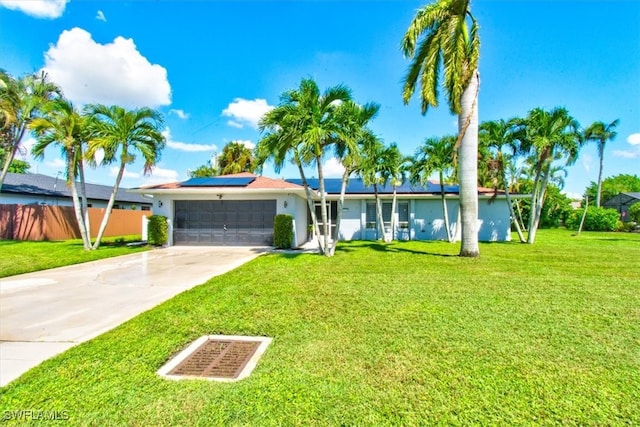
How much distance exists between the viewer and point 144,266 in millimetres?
10102

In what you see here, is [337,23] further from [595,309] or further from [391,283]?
[595,309]

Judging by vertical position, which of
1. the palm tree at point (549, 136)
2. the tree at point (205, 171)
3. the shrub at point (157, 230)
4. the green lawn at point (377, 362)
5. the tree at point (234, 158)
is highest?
the tree at point (234, 158)

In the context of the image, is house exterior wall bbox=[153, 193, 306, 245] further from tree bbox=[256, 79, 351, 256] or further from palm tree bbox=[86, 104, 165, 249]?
tree bbox=[256, 79, 351, 256]

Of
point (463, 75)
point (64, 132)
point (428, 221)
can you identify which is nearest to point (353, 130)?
point (463, 75)

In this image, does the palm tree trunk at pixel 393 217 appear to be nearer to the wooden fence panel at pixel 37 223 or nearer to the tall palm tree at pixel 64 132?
the tall palm tree at pixel 64 132

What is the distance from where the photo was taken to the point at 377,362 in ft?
11.0

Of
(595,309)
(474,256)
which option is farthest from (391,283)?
(474,256)

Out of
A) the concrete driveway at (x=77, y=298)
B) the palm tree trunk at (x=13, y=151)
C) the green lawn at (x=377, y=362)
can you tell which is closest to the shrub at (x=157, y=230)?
the concrete driveway at (x=77, y=298)

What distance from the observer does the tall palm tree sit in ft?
42.8

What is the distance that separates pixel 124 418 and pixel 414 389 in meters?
2.48

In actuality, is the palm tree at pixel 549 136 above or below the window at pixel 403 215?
above

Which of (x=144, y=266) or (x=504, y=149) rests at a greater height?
(x=504, y=149)

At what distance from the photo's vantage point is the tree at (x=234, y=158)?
1273 inches

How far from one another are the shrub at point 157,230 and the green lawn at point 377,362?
10160 mm
